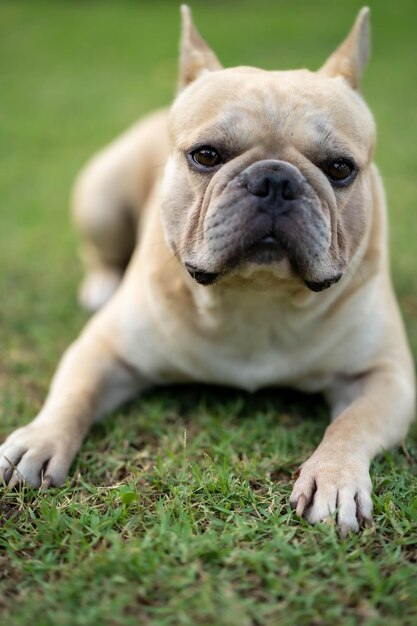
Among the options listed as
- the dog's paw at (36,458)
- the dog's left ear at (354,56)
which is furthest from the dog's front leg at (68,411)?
the dog's left ear at (354,56)

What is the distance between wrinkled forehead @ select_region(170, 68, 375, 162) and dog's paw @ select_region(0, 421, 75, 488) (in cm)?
127

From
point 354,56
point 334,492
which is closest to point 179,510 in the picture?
point 334,492

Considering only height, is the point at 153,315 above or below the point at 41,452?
above

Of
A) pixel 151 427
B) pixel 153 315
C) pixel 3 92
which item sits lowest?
pixel 151 427

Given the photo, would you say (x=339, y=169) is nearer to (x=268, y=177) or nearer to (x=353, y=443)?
(x=268, y=177)

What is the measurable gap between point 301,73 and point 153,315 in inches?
48.4

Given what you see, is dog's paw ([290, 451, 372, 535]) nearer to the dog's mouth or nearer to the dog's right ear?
the dog's mouth

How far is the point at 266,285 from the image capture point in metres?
2.83

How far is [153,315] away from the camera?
322 cm

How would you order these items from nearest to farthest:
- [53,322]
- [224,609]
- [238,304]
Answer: [224,609], [238,304], [53,322]

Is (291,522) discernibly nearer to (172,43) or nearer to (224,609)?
(224,609)

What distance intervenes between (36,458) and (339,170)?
158 cm

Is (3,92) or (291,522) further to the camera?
(3,92)

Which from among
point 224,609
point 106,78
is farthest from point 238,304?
point 106,78
